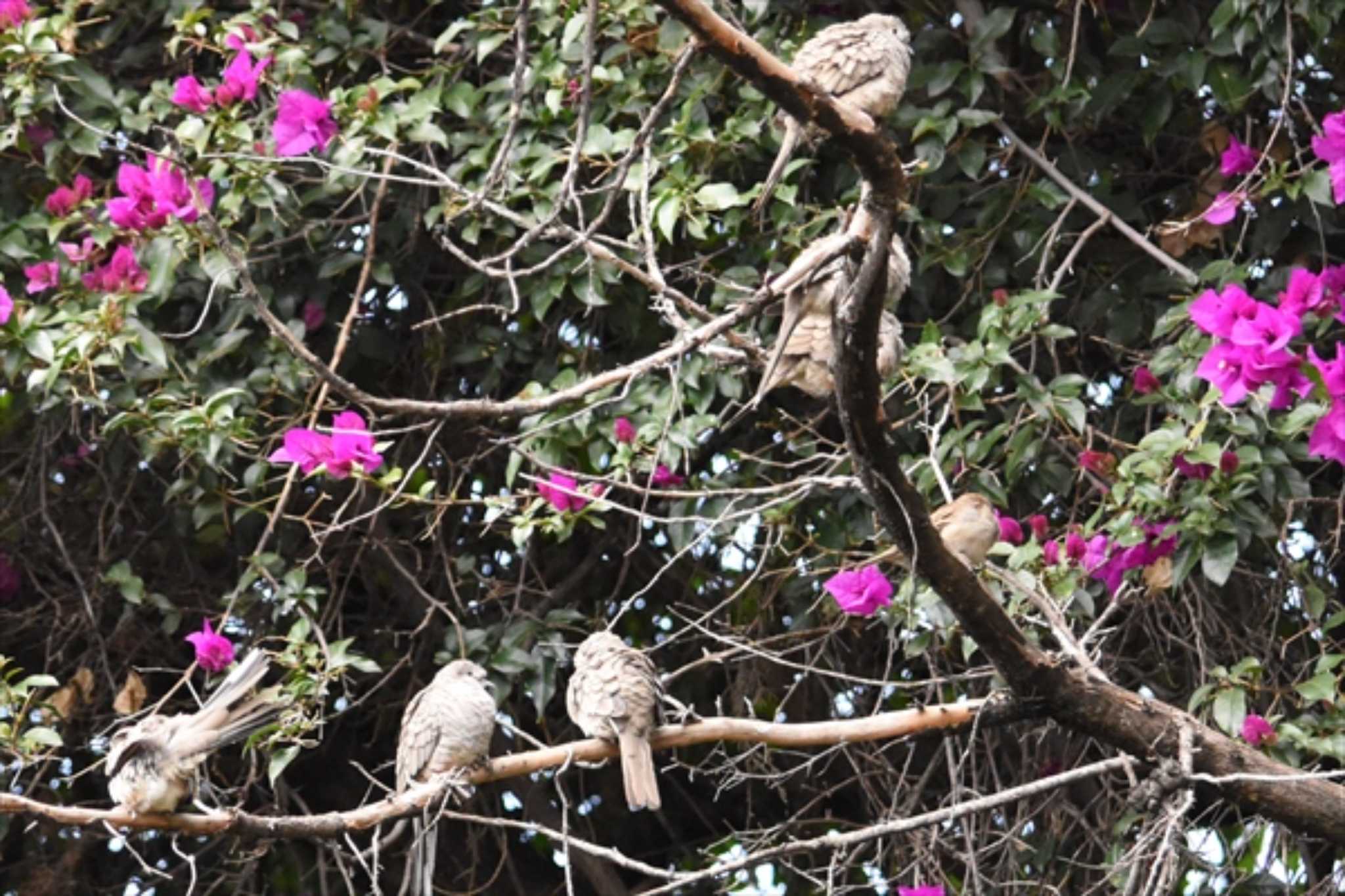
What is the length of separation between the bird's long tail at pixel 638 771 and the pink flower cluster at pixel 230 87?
1382mm

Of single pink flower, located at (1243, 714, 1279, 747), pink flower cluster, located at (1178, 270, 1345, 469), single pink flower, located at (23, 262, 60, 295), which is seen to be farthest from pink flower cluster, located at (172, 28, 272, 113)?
single pink flower, located at (1243, 714, 1279, 747)

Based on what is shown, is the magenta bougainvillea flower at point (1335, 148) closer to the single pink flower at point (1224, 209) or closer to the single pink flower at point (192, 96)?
the single pink flower at point (1224, 209)

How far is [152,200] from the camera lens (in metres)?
4.04

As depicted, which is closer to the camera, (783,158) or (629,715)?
(783,158)

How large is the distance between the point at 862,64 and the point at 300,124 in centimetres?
104

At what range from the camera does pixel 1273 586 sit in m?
4.07

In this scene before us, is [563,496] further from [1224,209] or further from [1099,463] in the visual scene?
[1224,209]

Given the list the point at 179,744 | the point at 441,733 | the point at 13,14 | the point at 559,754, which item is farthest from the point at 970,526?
the point at 13,14

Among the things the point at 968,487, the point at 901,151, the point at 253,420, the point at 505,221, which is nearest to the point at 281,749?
the point at 253,420

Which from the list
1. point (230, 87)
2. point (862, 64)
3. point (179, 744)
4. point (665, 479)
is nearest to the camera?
point (179, 744)

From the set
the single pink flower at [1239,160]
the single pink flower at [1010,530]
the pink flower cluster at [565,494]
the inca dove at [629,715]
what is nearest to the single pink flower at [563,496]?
the pink flower cluster at [565,494]

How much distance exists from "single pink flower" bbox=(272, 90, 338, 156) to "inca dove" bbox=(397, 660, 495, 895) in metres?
1.00

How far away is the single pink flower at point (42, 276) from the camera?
4109 millimetres

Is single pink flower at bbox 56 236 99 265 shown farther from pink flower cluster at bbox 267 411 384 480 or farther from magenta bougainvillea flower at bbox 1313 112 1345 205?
magenta bougainvillea flower at bbox 1313 112 1345 205
